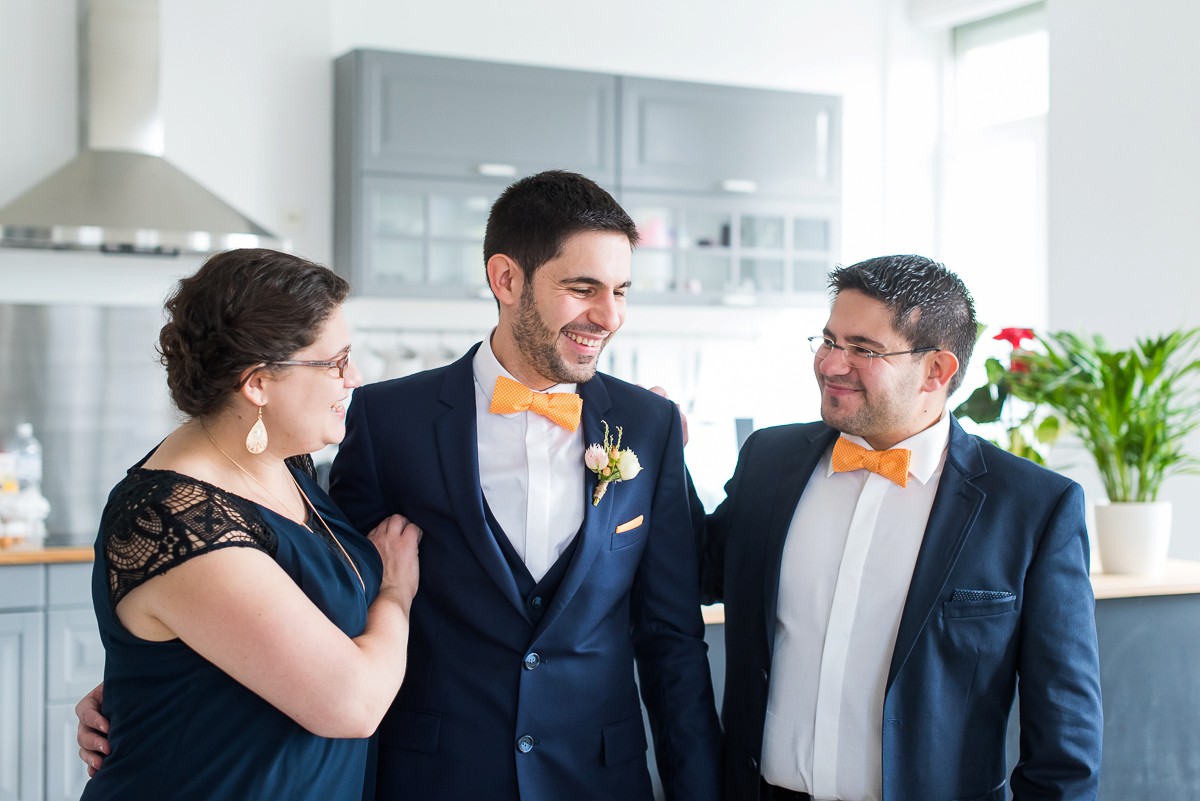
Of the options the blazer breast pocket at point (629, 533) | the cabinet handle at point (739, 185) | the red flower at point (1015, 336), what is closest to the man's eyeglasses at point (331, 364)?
the blazer breast pocket at point (629, 533)

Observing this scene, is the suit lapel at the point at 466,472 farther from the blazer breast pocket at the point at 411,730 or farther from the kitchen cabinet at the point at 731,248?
the kitchen cabinet at the point at 731,248

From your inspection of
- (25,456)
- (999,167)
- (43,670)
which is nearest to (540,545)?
(43,670)

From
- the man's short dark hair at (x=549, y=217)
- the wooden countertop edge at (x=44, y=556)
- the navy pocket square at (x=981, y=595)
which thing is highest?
the man's short dark hair at (x=549, y=217)

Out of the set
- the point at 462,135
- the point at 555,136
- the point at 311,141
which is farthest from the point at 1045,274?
the point at 311,141

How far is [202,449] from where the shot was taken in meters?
1.54

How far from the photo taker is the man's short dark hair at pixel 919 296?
1.95 m

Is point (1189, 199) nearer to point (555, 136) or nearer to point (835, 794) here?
point (555, 136)

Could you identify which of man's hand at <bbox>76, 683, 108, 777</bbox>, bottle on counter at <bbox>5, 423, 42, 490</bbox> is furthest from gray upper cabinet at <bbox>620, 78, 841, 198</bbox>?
man's hand at <bbox>76, 683, 108, 777</bbox>

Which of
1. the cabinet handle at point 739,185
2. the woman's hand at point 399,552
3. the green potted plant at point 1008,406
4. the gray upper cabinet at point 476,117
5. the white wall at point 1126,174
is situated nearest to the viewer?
the woman's hand at point 399,552

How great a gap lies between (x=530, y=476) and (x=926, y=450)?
0.64 meters

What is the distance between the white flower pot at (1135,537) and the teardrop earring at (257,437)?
2.27 meters

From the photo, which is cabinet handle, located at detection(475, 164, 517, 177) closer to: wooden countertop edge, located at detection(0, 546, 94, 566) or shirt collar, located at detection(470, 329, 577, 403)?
wooden countertop edge, located at detection(0, 546, 94, 566)

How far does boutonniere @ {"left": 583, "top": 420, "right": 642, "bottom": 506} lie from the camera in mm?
1884

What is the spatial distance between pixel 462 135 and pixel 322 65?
0.68m
